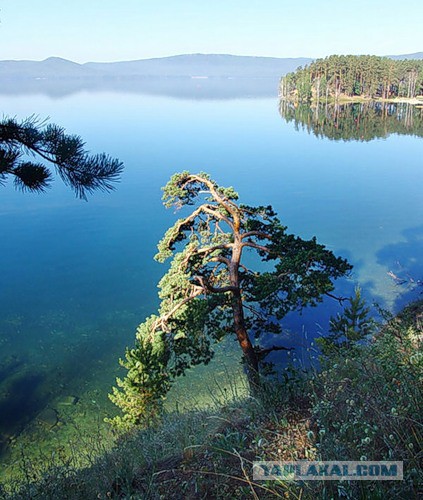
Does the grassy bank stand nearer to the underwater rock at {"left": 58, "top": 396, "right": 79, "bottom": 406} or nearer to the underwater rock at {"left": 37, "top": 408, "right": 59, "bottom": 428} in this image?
the underwater rock at {"left": 37, "top": 408, "right": 59, "bottom": 428}

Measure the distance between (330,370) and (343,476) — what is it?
1511 mm

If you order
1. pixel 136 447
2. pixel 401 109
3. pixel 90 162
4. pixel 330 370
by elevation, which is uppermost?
pixel 401 109

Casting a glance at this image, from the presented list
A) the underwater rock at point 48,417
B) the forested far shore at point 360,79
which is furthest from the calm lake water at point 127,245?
the forested far shore at point 360,79

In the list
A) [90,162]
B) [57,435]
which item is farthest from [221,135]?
[90,162]

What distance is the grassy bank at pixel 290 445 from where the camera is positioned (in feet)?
8.10

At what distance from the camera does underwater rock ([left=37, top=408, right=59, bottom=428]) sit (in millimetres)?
12461

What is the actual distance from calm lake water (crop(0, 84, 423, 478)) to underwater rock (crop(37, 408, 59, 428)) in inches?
1.6

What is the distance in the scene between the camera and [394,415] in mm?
2559

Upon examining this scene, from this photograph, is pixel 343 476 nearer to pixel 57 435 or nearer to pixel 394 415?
pixel 394 415

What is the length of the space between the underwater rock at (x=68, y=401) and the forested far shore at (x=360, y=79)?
89.7 metres

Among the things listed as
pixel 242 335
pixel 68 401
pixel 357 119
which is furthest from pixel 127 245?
pixel 357 119

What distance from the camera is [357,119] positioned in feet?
236

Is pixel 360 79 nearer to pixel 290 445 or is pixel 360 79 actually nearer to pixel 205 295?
pixel 205 295

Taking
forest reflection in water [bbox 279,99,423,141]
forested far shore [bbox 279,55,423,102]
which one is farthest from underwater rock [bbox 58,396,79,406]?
forested far shore [bbox 279,55,423,102]
